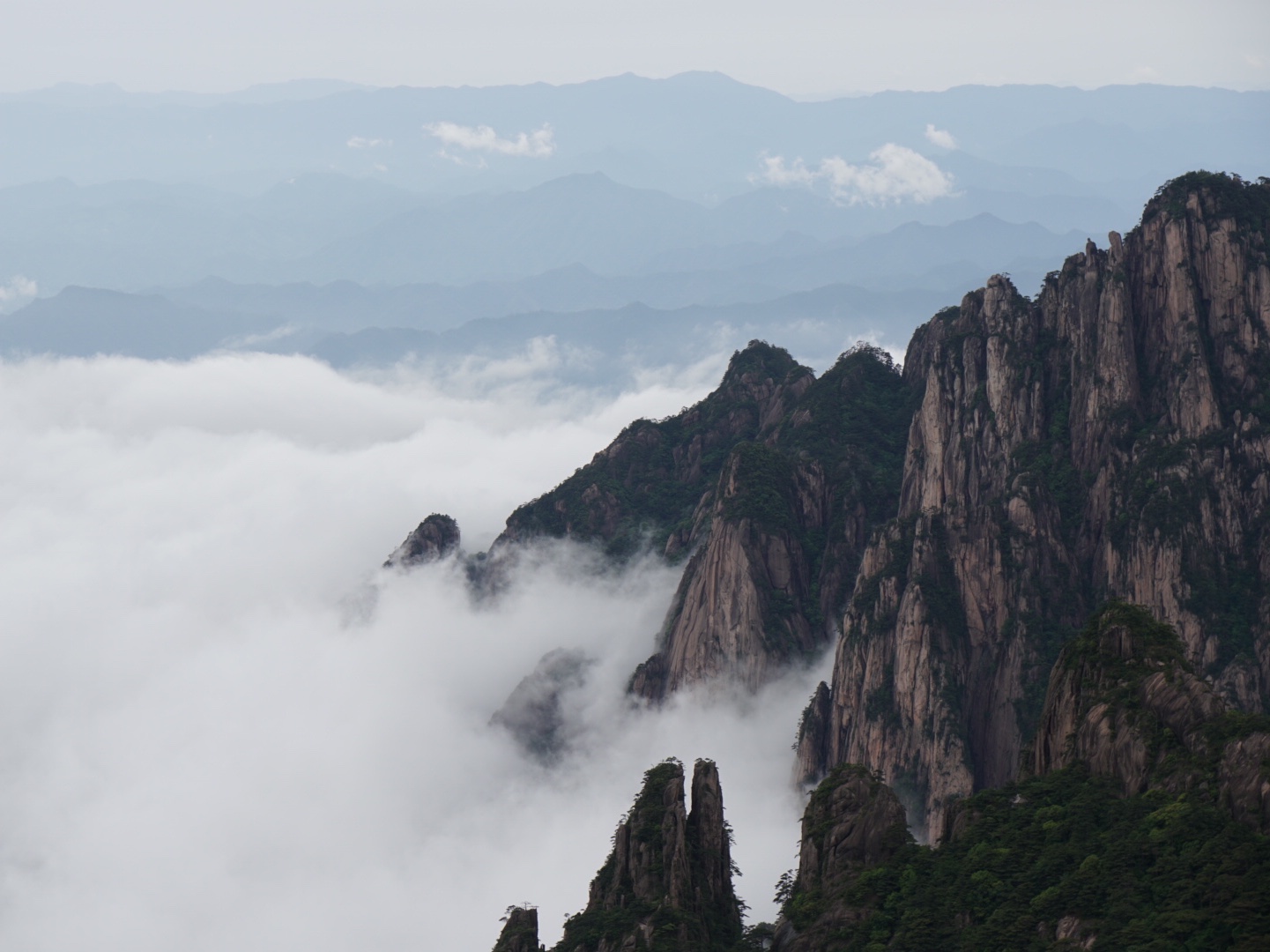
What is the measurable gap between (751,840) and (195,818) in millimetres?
91091

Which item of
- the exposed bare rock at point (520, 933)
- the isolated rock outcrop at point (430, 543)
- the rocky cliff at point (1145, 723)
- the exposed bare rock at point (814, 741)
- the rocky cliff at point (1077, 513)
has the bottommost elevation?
the exposed bare rock at point (520, 933)

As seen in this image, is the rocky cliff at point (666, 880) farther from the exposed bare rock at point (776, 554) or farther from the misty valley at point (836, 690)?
the exposed bare rock at point (776, 554)

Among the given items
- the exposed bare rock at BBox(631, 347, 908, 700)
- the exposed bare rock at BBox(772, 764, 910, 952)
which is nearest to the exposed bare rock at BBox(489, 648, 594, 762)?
the exposed bare rock at BBox(631, 347, 908, 700)

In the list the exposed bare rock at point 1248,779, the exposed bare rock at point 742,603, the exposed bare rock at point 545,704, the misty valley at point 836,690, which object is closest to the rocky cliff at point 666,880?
the misty valley at point 836,690

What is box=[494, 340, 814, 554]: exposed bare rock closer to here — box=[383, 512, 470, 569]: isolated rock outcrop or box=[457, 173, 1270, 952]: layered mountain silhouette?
box=[457, 173, 1270, 952]: layered mountain silhouette

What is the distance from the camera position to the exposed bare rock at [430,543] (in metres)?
176

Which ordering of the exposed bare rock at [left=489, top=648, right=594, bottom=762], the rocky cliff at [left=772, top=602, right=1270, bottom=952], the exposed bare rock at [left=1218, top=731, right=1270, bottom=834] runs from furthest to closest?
the exposed bare rock at [left=489, top=648, right=594, bottom=762] → the exposed bare rock at [left=1218, top=731, right=1270, bottom=834] → the rocky cliff at [left=772, top=602, right=1270, bottom=952]

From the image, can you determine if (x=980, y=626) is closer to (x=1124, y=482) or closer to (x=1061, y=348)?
(x=1124, y=482)

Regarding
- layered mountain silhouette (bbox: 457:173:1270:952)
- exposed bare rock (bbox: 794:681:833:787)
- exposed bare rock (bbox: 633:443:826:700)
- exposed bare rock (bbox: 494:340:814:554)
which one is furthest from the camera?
exposed bare rock (bbox: 494:340:814:554)

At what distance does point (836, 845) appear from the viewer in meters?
68.8

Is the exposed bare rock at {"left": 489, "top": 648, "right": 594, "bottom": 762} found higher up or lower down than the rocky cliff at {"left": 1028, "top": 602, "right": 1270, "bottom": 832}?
higher up

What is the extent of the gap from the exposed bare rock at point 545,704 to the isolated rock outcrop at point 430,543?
30276 mm

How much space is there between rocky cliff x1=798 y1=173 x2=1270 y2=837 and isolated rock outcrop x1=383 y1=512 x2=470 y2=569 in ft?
228

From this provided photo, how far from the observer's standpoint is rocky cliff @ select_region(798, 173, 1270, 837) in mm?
104000
